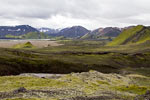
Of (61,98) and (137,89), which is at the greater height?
(61,98)

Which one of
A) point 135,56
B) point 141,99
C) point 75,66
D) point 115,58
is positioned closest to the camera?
point 141,99

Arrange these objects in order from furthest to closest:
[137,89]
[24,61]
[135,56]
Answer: [135,56] < [24,61] < [137,89]

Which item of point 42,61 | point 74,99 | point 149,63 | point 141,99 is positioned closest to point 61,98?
point 74,99

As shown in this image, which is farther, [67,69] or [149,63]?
[149,63]

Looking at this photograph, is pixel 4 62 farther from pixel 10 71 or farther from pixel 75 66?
pixel 75 66

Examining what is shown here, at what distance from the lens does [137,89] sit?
64.2 metres

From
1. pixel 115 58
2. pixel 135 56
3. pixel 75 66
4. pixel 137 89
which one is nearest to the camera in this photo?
pixel 137 89

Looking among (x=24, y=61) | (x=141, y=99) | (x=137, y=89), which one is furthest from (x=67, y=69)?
(x=141, y=99)

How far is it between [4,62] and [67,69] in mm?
35913

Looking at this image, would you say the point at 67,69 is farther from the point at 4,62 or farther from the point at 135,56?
the point at 135,56

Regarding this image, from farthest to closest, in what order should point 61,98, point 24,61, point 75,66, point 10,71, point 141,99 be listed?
1. point 75,66
2. point 24,61
3. point 10,71
4. point 141,99
5. point 61,98

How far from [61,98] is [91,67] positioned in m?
91.2

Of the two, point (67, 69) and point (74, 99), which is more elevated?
point (74, 99)

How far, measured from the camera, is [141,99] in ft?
150
